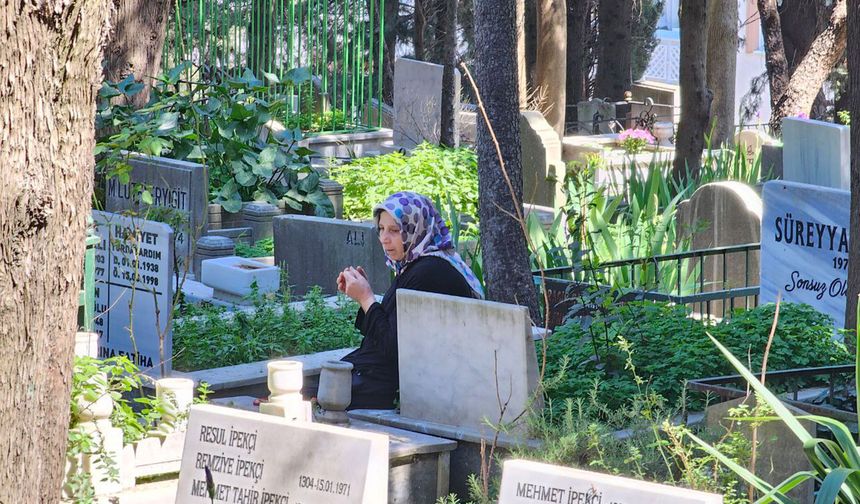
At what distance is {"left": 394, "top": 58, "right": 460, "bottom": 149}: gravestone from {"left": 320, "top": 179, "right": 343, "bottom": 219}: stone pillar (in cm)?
364

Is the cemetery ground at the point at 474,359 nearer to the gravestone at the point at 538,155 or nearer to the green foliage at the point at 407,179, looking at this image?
the green foliage at the point at 407,179

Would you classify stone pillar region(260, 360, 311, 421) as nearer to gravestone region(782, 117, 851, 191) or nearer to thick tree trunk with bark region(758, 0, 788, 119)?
gravestone region(782, 117, 851, 191)

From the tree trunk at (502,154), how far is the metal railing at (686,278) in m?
→ 0.33

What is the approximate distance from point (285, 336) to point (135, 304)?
3.29 ft

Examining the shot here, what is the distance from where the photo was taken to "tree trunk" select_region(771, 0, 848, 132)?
19078 millimetres

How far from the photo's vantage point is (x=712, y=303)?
934cm

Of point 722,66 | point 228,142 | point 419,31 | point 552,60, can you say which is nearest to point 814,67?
point 722,66

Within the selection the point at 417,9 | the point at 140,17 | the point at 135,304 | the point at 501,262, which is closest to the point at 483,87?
the point at 501,262

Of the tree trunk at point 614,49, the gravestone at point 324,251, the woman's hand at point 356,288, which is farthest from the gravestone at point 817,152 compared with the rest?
the tree trunk at point 614,49

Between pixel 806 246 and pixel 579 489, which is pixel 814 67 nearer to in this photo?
pixel 806 246

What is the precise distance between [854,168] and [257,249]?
21.7ft

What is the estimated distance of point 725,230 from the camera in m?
9.82

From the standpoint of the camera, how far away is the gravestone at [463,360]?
5117mm

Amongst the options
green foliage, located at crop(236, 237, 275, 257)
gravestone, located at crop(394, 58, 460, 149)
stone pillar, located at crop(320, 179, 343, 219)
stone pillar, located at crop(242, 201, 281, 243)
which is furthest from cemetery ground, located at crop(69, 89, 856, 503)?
gravestone, located at crop(394, 58, 460, 149)
